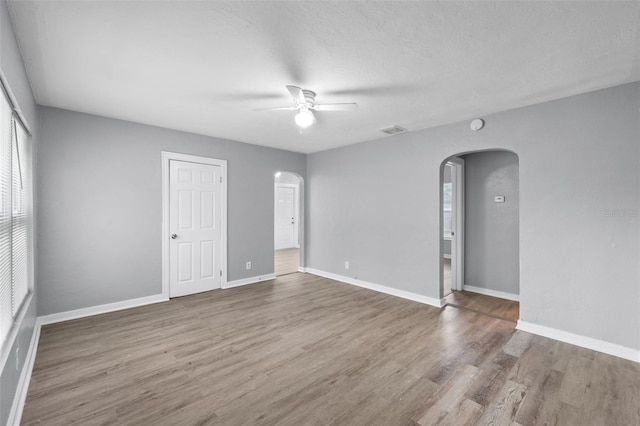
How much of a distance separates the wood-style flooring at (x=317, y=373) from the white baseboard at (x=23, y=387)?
0.18 feet

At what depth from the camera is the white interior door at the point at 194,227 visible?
4.35 meters

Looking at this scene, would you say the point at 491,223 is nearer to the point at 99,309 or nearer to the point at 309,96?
the point at 309,96

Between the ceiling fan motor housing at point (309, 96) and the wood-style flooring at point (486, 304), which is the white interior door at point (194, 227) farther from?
the wood-style flooring at point (486, 304)

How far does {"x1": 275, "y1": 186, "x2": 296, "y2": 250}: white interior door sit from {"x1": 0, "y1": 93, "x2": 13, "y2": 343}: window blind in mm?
7662

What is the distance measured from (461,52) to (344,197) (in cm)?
340

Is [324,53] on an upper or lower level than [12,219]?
upper

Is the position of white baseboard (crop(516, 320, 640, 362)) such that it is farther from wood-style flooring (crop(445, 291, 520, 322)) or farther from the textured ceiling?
the textured ceiling

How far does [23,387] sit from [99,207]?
2.23 m

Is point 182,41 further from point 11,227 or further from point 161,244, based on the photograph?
point 161,244

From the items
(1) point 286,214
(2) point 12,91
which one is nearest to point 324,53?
(2) point 12,91

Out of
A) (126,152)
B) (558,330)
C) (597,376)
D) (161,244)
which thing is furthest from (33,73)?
(558,330)

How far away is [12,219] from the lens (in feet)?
6.60

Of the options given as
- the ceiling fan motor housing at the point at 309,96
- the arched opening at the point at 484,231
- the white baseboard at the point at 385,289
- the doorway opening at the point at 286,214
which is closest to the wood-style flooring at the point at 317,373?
the white baseboard at the point at 385,289

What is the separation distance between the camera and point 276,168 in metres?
5.59
